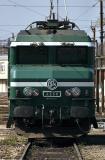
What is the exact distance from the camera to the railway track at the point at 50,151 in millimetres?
14094

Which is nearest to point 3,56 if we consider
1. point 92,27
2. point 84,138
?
point 92,27

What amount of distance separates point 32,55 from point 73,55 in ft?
4.11

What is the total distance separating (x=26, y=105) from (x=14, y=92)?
0.53 metres

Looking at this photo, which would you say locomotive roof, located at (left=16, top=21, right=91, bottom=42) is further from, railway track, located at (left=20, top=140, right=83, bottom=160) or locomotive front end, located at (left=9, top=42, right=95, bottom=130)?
railway track, located at (left=20, top=140, right=83, bottom=160)

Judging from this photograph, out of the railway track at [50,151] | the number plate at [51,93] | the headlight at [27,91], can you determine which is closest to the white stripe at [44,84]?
the headlight at [27,91]

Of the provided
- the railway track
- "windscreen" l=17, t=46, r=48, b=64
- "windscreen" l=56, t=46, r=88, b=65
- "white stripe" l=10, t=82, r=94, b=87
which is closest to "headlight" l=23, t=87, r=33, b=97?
"white stripe" l=10, t=82, r=94, b=87

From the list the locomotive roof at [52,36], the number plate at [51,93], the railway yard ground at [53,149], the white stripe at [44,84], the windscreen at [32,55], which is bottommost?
the railway yard ground at [53,149]

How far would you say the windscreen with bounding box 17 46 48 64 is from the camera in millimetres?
16922

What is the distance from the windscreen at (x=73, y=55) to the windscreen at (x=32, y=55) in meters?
0.43

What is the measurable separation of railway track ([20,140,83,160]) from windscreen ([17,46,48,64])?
99.4 inches

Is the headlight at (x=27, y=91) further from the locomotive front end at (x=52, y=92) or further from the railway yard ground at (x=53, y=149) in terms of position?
the railway yard ground at (x=53, y=149)

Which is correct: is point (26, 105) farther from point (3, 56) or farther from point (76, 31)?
point (3, 56)

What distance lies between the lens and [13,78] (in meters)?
16.5

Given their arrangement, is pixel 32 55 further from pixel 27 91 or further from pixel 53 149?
pixel 53 149
